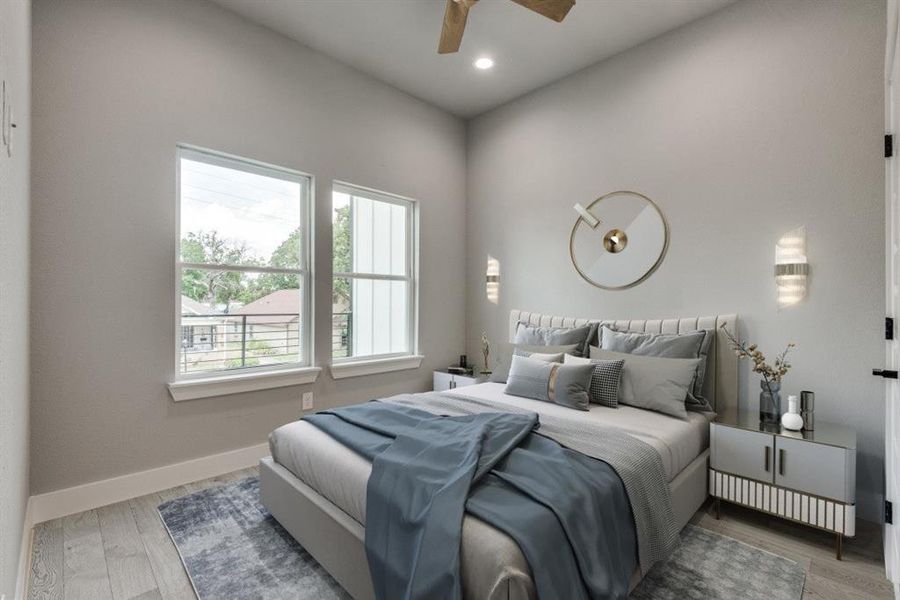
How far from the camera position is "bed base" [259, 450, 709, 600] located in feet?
5.55

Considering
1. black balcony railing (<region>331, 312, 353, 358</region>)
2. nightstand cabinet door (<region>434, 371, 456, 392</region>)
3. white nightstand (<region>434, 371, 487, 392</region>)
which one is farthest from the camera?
nightstand cabinet door (<region>434, 371, 456, 392</region>)

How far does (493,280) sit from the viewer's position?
446 centimetres

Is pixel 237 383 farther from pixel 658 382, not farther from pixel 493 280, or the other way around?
pixel 658 382

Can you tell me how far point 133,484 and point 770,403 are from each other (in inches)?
156

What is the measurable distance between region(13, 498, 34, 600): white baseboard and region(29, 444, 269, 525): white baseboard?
102mm

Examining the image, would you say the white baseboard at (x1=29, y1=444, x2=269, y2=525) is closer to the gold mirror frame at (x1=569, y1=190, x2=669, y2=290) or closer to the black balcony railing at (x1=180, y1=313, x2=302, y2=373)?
the black balcony railing at (x1=180, y1=313, x2=302, y2=373)

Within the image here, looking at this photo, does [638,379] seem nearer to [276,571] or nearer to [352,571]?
[352,571]

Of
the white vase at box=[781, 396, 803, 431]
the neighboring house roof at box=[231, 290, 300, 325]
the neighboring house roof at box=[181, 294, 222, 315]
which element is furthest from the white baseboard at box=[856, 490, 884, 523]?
the neighboring house roof at box=[181, 294, 222, 315]

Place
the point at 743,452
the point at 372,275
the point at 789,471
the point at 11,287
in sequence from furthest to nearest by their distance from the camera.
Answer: the point at 372,275, the point at 743,452, the point at 789,471, the point at 11,287

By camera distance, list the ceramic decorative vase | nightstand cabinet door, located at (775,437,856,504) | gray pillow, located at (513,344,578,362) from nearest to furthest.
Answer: nightstand cabinet door, located at (775,437,856,504)
the ceramic decorative vase
gray pillow, located at (513,344,578,362)

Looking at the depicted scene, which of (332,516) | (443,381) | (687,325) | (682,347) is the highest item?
(687,325)

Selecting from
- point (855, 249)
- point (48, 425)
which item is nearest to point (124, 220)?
point (48, 425)

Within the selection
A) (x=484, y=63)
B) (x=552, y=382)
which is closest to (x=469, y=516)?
(x=552, y=382)

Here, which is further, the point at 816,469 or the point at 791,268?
the point at 791,268
